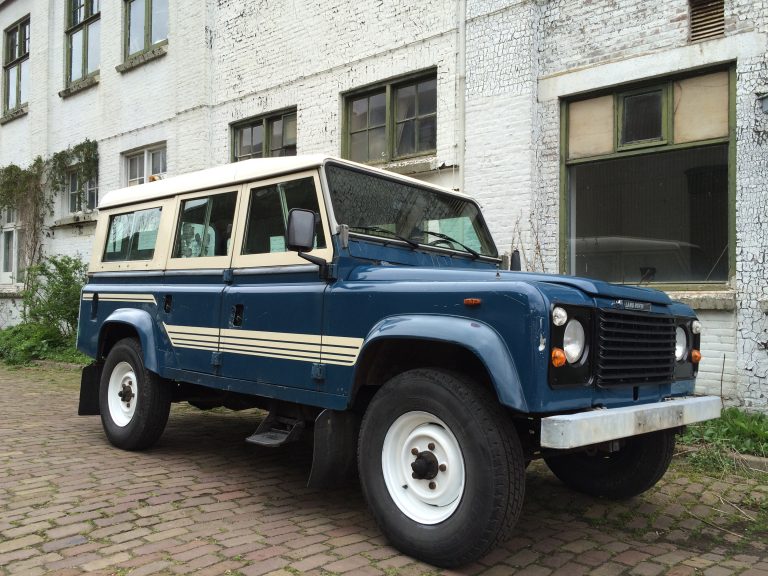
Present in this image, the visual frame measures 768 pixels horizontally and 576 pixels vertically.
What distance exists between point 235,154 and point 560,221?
243 inches

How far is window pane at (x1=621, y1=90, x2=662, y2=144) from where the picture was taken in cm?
698

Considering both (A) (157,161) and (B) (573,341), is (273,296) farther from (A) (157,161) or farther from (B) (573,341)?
(A) (157,161)

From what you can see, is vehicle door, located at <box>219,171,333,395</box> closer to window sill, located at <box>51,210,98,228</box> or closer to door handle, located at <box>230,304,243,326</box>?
door handle, located at <box>230,304,243,326</box>

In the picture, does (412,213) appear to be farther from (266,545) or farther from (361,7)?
(361,7)

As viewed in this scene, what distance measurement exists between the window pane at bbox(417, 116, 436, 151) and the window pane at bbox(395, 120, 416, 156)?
10cm

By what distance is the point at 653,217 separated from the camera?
706 centimetres

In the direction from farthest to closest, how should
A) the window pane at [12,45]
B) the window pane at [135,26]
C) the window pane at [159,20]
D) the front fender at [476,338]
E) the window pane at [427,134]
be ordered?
the window pane at [12,45], the window pane at [135,26], the window pane at [159,20], the window pane at [427,134], the front fender at [476,338]

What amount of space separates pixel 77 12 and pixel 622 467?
15.3 meters

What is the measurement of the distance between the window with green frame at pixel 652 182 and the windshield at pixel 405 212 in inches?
105

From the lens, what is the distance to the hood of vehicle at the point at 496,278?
3322mm

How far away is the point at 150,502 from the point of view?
4199 mm

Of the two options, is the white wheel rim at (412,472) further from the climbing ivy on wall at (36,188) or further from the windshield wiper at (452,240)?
the climbing ivy on wall at (36,188)

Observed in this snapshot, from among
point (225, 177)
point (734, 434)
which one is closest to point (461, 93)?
point (225, 177)

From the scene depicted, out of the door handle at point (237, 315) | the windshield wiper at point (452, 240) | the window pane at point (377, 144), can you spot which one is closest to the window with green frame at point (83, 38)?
the window pane at point (377, 144)
